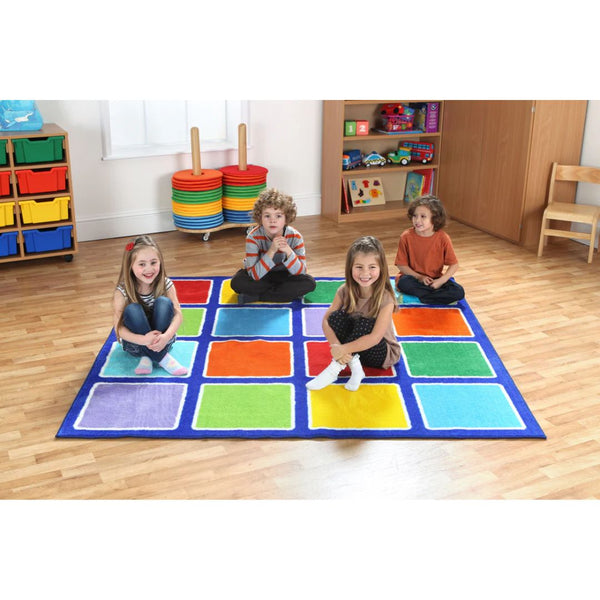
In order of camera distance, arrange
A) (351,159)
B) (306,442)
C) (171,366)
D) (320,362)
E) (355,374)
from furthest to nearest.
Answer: (351,159) < (320,362) < (171,366) < (355,374) < (306,442)

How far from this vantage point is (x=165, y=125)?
15.7 ft

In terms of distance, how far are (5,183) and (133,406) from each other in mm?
1921

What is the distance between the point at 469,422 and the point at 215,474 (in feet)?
3.16

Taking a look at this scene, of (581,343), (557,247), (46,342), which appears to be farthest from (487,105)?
(46,342)

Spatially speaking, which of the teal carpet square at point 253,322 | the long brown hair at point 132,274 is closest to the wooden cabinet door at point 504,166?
the teal carpet square at point 253,322

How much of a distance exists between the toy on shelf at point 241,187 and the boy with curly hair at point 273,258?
3.51 feet

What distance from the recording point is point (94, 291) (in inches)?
154

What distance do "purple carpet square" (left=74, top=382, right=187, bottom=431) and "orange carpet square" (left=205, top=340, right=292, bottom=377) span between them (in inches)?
8.5

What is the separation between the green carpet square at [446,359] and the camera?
3.03 m

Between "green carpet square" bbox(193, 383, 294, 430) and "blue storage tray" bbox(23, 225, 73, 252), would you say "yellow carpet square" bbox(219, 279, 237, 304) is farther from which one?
"blue storage tray" bbox(23, 225, 73, 252)

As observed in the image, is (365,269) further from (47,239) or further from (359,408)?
(47,239)

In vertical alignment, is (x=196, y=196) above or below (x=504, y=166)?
below

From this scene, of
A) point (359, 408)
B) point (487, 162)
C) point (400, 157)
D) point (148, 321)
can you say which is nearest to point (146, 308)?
point (148, 321)
